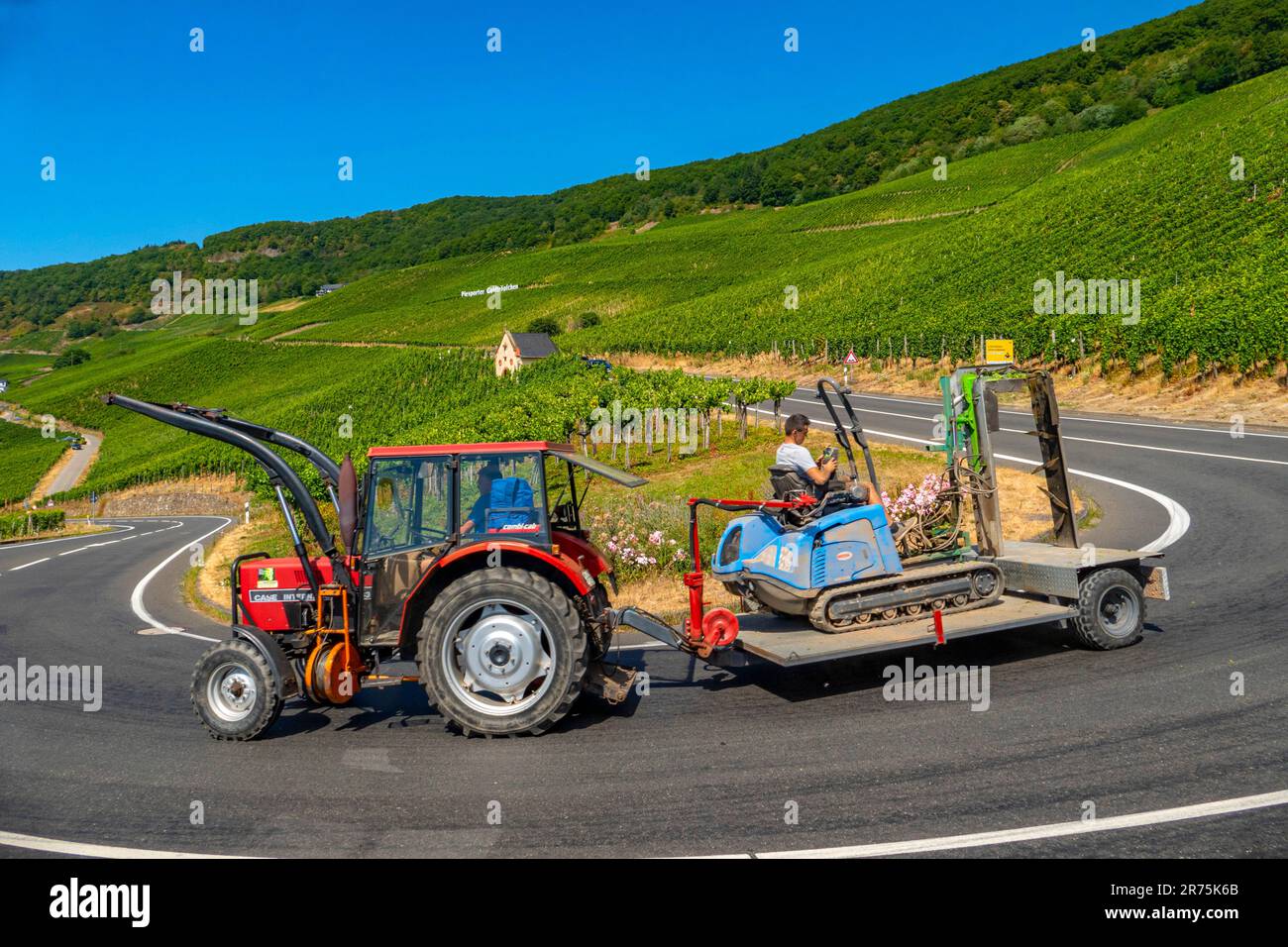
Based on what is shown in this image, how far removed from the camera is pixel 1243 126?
5681 cm

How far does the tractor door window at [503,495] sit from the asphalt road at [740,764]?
1.76 meters

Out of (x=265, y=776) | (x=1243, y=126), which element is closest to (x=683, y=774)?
(x=265, y=776)

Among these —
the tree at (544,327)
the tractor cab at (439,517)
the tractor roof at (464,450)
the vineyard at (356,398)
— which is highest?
the tree at (544,327)

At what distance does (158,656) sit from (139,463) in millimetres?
61329

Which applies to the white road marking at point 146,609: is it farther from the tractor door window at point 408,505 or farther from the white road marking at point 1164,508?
the white road marking at point 1164,508

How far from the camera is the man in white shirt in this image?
28.4ft

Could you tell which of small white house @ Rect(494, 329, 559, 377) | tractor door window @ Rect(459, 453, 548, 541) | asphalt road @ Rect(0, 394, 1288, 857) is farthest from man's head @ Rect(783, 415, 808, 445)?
small white house @ Rect(494, 329, 559, 377)

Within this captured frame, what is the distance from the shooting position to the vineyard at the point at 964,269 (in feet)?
119

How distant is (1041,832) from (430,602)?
16.3 ft

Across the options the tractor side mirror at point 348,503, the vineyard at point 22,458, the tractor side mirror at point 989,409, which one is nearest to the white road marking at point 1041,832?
the tractor side mirror at point 348,503

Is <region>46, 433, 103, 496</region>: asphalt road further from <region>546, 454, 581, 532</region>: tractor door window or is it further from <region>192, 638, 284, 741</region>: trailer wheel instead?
<region>546, 454, 581, 532</region>: tractor door window

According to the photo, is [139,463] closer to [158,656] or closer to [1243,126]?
[158,656]

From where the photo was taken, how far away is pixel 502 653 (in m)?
7.29

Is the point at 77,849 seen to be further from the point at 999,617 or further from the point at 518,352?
the point at 518,352
